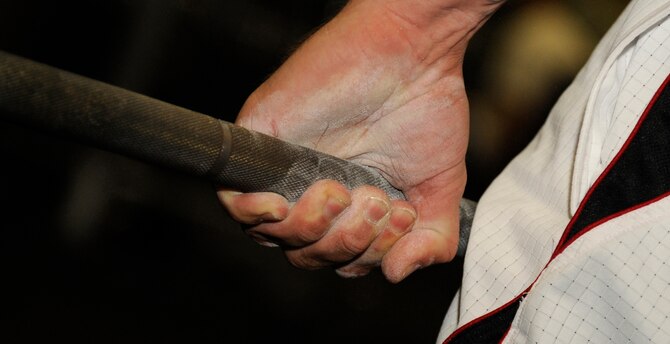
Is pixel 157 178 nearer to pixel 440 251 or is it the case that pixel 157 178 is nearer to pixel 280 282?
pixel 280 282

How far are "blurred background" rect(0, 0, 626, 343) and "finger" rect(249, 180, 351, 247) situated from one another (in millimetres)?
962

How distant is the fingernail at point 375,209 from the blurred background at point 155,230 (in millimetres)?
994

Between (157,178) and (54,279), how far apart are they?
13.1 inches

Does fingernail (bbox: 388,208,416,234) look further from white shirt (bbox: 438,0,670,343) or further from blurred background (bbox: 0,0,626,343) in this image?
blurred background (bbox: 0,0,626,343)

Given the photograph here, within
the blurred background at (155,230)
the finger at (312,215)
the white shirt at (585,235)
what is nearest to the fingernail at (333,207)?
the finger at (312,215)

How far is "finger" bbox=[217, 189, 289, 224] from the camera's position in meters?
0.75

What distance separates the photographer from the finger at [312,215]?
747 mm

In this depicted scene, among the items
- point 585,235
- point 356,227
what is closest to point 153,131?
point 356,227

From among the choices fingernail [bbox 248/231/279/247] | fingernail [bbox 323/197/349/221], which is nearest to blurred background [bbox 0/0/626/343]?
fingernail [bbox 248/231/279/247]

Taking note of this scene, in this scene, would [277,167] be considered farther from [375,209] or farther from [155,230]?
Result: [155,230]

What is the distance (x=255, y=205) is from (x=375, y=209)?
0.38ft

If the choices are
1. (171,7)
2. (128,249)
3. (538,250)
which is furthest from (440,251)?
(171,7)

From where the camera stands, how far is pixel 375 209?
79cm

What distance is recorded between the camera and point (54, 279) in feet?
5.57
